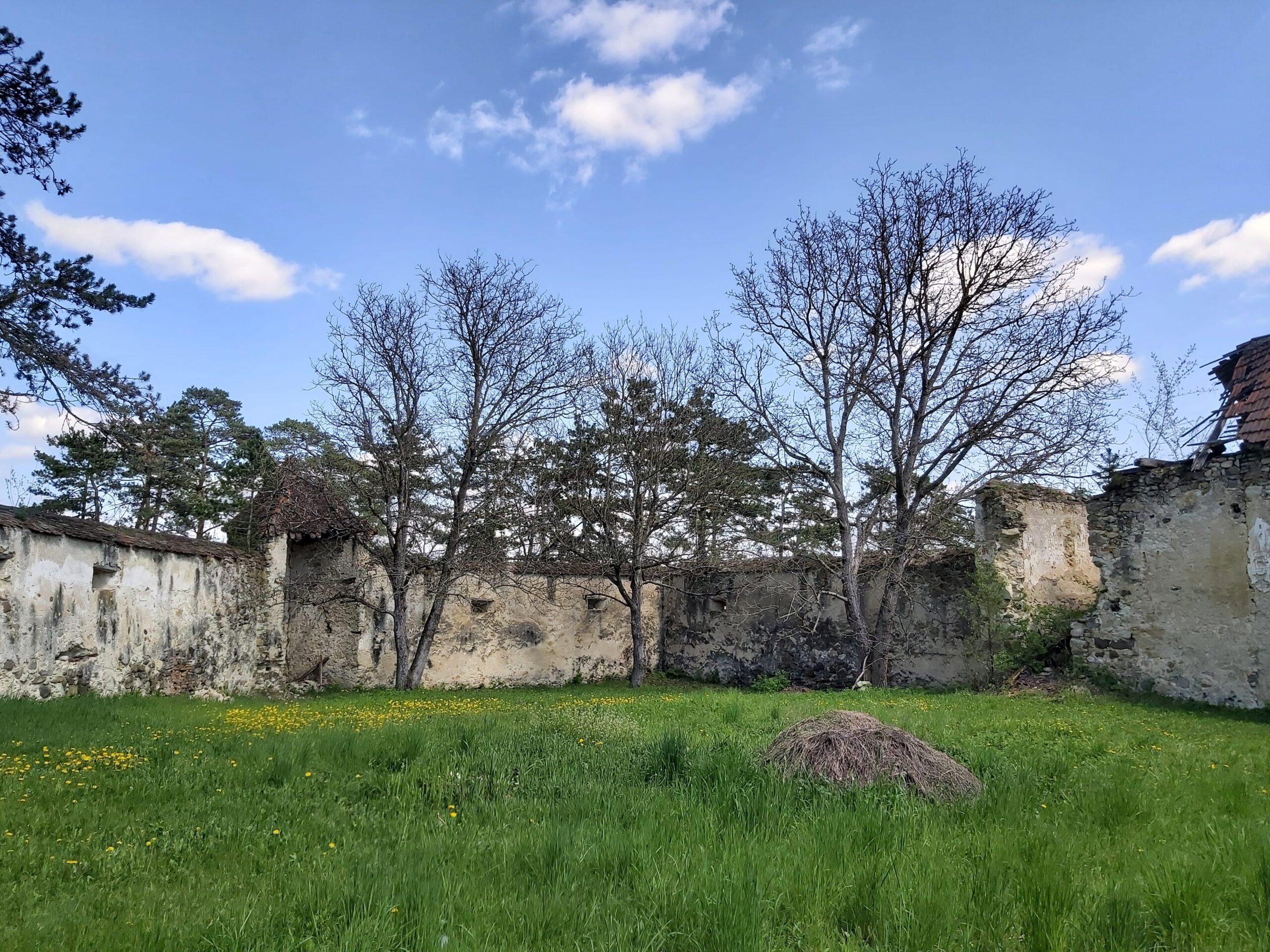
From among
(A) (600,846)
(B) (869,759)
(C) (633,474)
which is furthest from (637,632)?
(A) (600,846)

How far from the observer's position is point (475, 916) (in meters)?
3.44

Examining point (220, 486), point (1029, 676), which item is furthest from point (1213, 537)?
point (220, 486)

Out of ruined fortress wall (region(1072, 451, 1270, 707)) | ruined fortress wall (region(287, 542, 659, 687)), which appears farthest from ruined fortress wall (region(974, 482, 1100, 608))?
ruined fortress wall (region(287, 542, 659, 687))

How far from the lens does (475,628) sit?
2197cm

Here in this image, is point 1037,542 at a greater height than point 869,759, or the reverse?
point 1037,542

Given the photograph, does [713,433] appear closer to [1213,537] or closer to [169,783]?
[1213,537]

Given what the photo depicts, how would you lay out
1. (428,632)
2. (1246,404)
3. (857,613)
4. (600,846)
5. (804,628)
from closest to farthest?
(600,846), (1246,404), (857,613), (428,632), (804,628)

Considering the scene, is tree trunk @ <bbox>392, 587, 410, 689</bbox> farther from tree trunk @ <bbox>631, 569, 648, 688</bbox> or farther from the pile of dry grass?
the pile of dry grass

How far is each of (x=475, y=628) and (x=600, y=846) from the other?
723 inches

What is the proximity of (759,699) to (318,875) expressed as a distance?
10.8 metres

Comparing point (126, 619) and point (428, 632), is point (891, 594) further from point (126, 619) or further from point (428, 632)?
point (126, 619)

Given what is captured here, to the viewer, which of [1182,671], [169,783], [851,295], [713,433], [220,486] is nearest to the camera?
[169,783]

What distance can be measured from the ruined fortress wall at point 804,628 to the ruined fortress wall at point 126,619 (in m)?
10.9

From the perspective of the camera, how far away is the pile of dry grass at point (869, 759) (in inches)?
217
